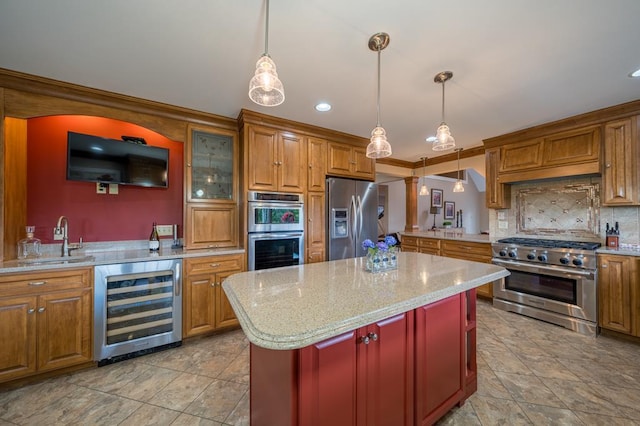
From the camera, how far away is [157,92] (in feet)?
7.62

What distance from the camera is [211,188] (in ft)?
9.41

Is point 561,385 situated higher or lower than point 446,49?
lower

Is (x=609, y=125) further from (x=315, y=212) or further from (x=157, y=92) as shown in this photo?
(x=157, y=92)

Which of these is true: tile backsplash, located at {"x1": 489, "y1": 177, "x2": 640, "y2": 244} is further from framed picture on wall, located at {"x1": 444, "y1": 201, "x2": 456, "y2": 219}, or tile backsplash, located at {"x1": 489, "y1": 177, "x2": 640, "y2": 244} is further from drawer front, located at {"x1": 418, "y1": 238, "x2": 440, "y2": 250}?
framed picture on wall, located at {"x1": 444, "y1": 201, "x2": 456, "y2": 219}

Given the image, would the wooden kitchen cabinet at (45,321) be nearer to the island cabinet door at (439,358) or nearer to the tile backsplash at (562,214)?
the island cabinet door at (439,358)

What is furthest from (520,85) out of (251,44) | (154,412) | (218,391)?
(154,412)

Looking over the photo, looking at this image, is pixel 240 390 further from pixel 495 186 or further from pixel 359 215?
pixel 495 186

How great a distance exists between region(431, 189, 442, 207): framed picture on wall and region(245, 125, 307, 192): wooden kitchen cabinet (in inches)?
227

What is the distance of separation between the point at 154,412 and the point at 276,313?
145cm

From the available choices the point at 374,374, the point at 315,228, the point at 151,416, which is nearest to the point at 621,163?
the point at 315,228

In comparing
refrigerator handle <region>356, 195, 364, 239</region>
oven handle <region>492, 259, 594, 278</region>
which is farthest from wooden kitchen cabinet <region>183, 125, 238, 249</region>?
oven handle <region>492, 259, 594, 278</region>

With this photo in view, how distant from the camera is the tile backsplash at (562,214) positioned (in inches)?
113

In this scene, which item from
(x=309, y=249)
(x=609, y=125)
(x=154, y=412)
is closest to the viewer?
(x=154, y=412)

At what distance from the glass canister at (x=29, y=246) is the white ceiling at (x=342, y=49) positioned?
4.45 ft
